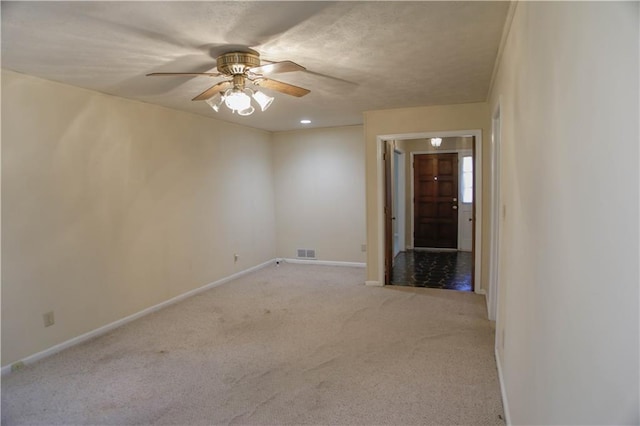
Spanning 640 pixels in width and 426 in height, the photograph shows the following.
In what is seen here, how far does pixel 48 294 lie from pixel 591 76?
4.05 meters

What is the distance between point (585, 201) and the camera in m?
0.94

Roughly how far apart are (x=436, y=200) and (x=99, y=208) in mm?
6294

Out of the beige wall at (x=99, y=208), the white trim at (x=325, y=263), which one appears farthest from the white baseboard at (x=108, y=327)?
the white trim at (x=325, y=263)

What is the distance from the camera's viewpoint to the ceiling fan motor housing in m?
2.74

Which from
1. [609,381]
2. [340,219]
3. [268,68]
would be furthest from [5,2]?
[340,219]

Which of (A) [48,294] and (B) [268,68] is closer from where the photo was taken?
(B) [268,68]

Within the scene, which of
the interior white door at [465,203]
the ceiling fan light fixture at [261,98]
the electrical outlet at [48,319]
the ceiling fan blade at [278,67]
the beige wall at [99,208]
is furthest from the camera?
the interior white door at [465,203]

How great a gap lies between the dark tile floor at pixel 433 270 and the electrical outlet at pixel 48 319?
4.01 metres

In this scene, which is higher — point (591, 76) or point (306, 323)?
point (591, 76)

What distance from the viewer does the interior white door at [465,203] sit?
7.86m

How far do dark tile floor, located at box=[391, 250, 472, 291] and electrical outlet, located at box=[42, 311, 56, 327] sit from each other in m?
4.01

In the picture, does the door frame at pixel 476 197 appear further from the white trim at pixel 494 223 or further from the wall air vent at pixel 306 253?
the wall air vent at pixel 306 253

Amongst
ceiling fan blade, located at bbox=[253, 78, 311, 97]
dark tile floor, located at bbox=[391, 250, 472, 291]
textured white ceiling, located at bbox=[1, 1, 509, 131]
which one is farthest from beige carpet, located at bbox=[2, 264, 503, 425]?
textured white ceiling, located at bbox=[1, 1, 509, 131]

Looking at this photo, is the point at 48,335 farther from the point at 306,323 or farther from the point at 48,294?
the point at 306,323
